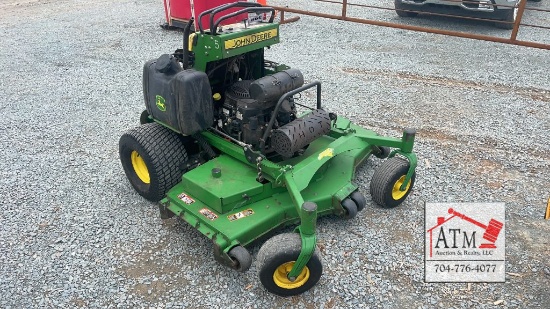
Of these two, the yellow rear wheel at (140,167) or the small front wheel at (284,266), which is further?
the yellow rear wheel at (140,167)

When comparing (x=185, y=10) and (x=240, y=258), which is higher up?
(x=185, y=10)

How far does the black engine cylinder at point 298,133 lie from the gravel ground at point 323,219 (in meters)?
0.77

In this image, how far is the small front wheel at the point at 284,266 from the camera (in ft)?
9.57

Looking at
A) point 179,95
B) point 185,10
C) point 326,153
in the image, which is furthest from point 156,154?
point 185,10

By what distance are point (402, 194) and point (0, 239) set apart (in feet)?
11.5

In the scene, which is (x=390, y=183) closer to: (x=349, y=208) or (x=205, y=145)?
(x=349, y=208)

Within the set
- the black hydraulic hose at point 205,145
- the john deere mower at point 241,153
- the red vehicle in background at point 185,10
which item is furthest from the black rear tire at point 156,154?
the red vehicle in background at point 185,10

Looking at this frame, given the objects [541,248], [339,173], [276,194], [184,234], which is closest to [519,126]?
[541,248]

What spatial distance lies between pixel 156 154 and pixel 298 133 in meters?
1.26

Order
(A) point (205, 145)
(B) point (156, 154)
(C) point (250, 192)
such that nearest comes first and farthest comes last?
(C) point (250, 192) → (B) point (156, 154) → (A) point (205, 145)

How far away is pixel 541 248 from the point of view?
3.50 m

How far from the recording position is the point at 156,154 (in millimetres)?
3799

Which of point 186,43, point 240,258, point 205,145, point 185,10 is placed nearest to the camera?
point 240,258

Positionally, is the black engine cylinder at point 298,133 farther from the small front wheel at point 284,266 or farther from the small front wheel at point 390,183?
the small front wheel at point 284,266
